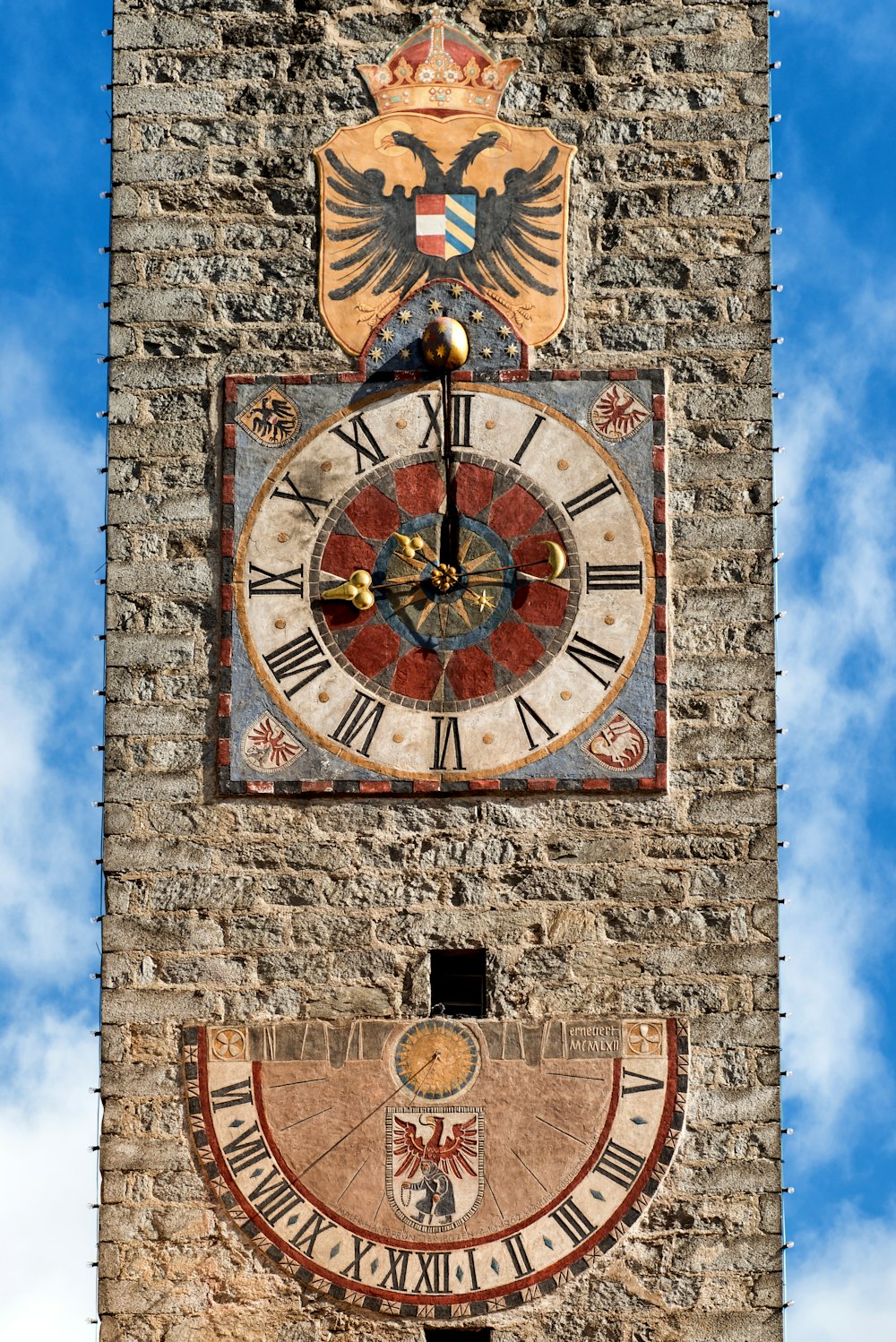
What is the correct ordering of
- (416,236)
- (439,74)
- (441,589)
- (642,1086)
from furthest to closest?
(439,74) < (416,236) < (441,589) < (642,1086)

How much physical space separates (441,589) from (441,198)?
1900 millimetres

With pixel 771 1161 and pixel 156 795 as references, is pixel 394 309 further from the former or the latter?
pixel 771 1161


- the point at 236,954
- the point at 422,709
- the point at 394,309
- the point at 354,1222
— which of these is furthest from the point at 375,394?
the point at 354,1222

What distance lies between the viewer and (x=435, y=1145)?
16578mm

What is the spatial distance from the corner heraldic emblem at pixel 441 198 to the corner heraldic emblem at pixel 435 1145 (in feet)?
10.8

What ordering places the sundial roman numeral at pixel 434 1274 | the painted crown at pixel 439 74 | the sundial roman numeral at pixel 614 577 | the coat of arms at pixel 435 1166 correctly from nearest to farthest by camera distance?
the sundial roman numeral at pixel 434 1274 < the coat of arms at pixel 435 1166 < the sundial roman numeral at pixel 614 577 < the painted crown at pixel 439 74

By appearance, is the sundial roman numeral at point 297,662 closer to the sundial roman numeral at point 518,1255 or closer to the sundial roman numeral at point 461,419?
the sundial roman numeral at point 461,419

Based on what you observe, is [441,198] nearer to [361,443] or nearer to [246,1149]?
[361,443]

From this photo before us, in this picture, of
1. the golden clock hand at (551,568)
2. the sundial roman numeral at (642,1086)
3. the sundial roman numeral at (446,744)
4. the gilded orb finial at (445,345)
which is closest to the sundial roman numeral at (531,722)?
the sundial roman numeral at (446,744)

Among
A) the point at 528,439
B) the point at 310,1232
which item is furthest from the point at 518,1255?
the point at 528,439

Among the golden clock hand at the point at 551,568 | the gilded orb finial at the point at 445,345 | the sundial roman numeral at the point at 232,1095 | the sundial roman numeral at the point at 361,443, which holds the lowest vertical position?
the sundial roman numeral at the point at 232,1095

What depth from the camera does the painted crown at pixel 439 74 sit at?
18.0m

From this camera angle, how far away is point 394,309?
58.2ft

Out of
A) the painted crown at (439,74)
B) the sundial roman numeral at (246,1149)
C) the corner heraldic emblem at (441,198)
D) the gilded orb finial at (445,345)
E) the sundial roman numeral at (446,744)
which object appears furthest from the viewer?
the painted crown at (439,74)
